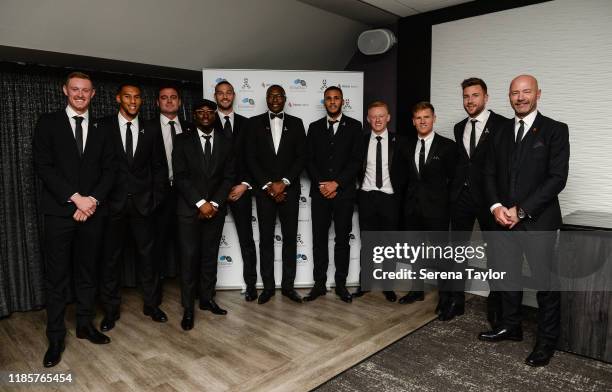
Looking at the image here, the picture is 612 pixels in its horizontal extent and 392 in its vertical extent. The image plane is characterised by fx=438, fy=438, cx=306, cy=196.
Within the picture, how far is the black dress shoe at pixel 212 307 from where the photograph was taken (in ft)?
11.8

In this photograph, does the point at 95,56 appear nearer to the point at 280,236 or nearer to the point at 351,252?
the point at 280,236

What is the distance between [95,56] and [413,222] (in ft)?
A: 9.89

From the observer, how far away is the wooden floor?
260 centimetres

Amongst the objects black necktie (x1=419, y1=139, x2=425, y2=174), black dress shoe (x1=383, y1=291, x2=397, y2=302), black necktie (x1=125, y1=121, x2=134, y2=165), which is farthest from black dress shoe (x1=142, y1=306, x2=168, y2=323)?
black necktie (x1=419, y1=139, x2=425, y2=174)

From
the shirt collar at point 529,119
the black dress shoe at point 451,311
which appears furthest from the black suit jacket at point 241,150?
the shirt collar at point 529,119

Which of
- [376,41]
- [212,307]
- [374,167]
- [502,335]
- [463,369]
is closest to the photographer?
[463,369]

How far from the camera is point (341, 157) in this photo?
150 inches

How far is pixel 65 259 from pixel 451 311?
289cm

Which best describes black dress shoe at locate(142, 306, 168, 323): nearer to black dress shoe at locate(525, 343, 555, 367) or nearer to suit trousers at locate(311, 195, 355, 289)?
suit trousers at locate(311, 195, 355, 289)

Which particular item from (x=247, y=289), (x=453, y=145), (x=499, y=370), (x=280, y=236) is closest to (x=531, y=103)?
(x=453, y=145)

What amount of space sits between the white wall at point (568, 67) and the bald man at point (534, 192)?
3.54 ft

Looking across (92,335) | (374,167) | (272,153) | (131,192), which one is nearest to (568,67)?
(374,167)

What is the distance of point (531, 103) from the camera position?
2893mm

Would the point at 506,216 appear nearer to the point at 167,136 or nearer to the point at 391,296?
the point at 391,296
